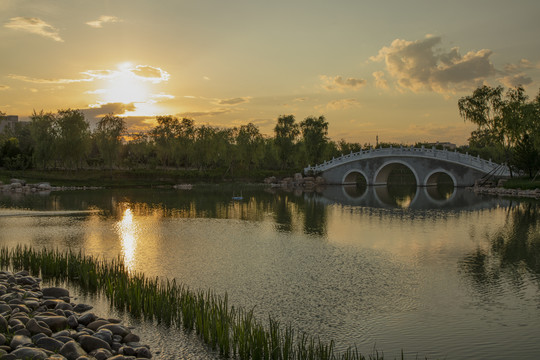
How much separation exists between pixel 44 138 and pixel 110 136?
8221mm

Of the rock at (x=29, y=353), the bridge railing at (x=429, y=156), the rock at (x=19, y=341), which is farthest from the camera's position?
the bridge railing at (x=429, y=156)

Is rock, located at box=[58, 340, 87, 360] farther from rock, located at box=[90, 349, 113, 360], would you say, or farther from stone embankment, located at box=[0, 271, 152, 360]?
rock, located at box=[90, 349, 113, 360]

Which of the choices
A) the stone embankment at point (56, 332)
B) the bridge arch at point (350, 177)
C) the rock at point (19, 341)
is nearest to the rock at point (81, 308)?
the stone embankment at point (56, 332)

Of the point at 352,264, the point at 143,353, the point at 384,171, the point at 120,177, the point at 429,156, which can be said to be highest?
the point at 429,156

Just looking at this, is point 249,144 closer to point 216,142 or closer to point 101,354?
point 216,142

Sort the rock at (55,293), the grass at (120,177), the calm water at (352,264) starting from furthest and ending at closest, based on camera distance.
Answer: the grass at (120,177)
the rock at (55,293)
the calm water at (352,264)

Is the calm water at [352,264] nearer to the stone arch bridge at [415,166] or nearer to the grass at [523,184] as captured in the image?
the grass at [523,184]

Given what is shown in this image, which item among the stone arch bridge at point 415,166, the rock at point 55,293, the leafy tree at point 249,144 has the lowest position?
the rock at point 55,293

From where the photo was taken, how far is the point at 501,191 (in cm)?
4575

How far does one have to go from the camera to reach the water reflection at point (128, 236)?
16.3 meters

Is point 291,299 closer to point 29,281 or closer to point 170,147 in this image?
point 29,281

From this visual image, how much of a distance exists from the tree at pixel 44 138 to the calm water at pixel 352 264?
2936 centimetres

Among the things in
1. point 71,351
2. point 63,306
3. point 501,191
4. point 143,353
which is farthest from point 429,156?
point 71,351

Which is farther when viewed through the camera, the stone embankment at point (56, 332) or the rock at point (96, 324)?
the rock at point (96, 324)
